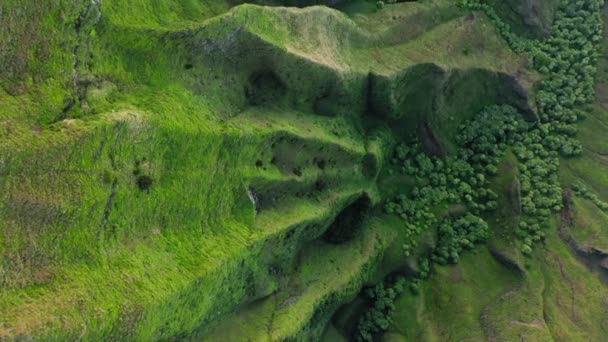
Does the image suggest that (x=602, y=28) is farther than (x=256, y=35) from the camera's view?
Yes

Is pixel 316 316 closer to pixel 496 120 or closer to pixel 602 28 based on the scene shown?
pixel 496 120

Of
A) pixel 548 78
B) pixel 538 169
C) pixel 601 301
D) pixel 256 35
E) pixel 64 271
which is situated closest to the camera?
pixel 64 271

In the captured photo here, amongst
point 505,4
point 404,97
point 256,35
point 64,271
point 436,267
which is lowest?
point 436,267

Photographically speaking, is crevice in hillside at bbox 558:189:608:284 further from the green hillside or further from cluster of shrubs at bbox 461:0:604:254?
cluster of shrubs at bbox 461:0:604:254

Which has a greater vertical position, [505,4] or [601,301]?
[505,4]

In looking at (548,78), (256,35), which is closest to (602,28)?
(548,78)

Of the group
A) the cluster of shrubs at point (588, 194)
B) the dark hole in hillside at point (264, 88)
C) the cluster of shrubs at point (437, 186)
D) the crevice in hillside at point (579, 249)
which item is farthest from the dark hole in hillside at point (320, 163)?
the cluster of shrubs at point (588, 194)

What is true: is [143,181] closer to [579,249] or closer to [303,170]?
[303,170]
